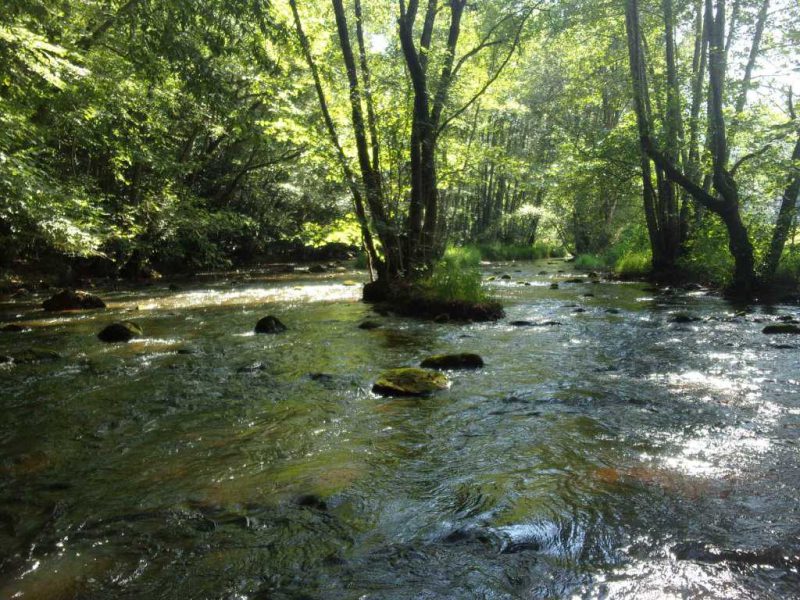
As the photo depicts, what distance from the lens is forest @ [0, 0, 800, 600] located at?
2.70 metres

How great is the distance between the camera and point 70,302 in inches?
483

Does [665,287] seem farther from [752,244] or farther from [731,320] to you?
[731,320]

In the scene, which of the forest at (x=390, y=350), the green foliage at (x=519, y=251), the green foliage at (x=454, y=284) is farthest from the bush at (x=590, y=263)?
the green foliage at (x=454, y=284)

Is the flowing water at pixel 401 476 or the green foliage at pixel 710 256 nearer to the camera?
the flowing water at pixel 401 476

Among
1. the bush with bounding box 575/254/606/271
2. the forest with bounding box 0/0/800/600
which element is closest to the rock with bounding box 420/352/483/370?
the forest with bounding box 0/0/800/600

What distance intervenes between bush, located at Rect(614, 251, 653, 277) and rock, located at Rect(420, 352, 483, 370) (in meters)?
13.8

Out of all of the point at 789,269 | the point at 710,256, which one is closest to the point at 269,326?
the point at 710,256

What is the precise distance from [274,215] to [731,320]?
2274cm

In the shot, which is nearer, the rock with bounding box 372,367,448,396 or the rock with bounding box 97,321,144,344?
the rock with bounding box 372,367,448,396

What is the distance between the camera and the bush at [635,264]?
18500mm

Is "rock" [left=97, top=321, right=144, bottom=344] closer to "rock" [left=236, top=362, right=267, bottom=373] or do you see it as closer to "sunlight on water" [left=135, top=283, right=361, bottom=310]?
"rock" [left=236, top=362, right=267, bottom=373]

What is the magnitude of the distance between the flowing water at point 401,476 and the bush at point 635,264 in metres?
11.9

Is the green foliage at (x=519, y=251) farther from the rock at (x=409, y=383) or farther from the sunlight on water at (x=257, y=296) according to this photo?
the rock at (x=409, y=383)

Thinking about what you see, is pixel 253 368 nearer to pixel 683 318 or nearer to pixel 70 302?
pixel 683 318
